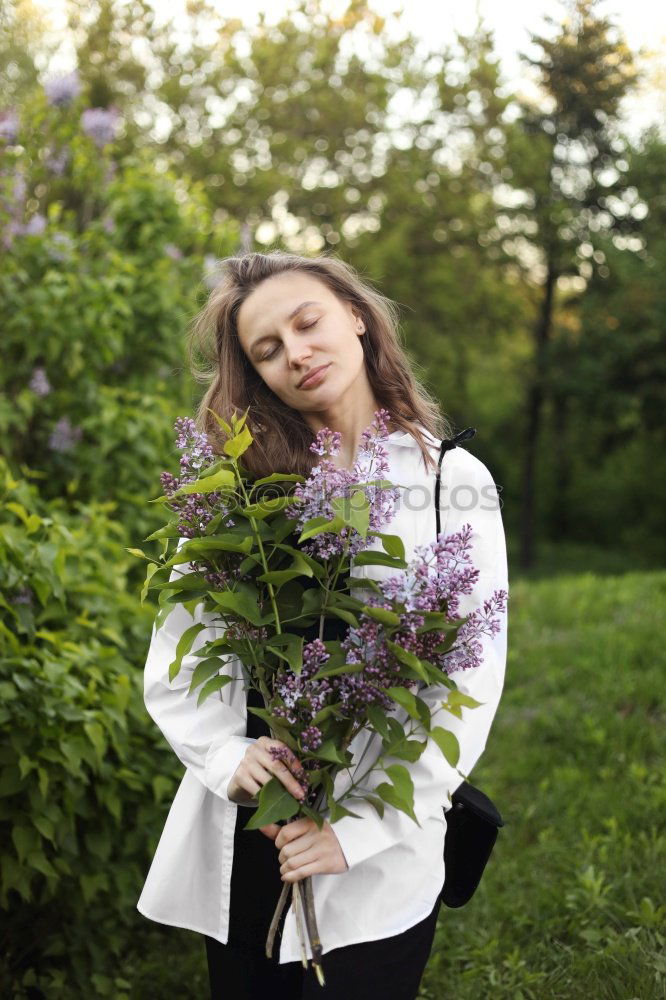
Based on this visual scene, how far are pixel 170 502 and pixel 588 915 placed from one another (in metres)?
2.53

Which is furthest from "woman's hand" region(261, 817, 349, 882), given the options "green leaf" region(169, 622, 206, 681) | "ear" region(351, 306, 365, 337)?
"ear" region(351, 306, 365, 337)

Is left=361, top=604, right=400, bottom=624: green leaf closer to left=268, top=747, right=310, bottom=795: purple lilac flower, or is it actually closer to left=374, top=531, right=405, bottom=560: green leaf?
left=374, top=531, right=405, bottom=560: green leaf

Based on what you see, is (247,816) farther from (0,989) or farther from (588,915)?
(588,915)

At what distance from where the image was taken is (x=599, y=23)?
18.2 meters

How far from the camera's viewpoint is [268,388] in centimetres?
232

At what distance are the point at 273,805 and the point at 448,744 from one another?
33cm

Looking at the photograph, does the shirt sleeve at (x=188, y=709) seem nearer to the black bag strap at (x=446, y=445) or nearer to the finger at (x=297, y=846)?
the finger at (x=297, y=846)

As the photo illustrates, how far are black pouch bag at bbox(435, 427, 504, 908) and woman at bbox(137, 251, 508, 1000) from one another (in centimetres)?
8

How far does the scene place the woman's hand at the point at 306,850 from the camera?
1.73 m

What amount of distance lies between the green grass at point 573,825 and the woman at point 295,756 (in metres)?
1.30

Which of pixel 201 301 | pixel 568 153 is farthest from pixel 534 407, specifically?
pixel 201 301

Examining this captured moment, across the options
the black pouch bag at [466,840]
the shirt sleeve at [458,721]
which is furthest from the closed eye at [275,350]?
the shirt sleeve at [458,721]

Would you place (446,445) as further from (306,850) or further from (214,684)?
(306,850)

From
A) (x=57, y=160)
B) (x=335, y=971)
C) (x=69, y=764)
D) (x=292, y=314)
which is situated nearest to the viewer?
(x=335, y=971)
